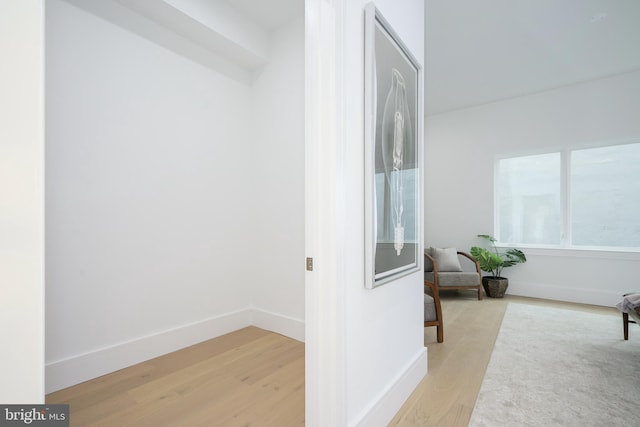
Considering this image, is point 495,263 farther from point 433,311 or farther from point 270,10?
point 270,10

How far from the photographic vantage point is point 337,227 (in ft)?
4.09

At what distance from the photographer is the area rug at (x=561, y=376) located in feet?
5.37

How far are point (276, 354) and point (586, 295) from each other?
14.1ft

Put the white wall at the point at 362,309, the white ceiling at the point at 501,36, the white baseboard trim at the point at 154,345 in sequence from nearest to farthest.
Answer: the white wall at the point at 362,309, the white baseboard trim at the point at 154,345, the white ceiling at the point at 501,36

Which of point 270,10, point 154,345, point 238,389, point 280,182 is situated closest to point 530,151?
point 280,182

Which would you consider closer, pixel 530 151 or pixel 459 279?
pixel 459 279

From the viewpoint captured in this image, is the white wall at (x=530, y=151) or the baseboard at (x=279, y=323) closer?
the baseboard at (x=279, y=323)

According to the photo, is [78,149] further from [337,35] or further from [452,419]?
[452,419]

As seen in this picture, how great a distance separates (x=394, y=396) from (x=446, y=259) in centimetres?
312

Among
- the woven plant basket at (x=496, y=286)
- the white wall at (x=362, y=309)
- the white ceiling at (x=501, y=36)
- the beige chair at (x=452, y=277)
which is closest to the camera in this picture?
the white wall at (x=362, y=309)

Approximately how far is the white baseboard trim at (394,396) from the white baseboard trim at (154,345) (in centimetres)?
108
